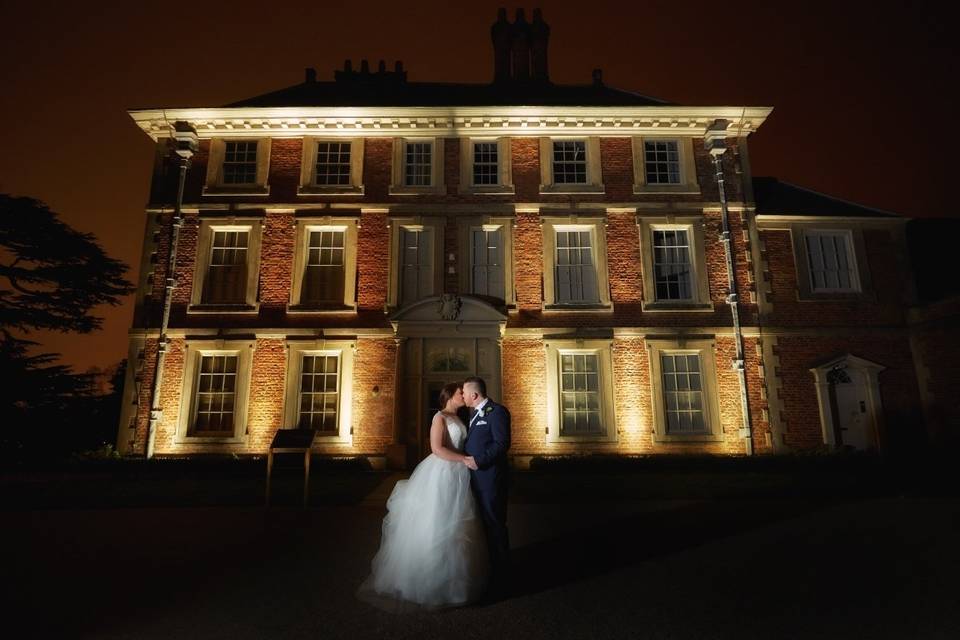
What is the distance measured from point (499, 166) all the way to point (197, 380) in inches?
431

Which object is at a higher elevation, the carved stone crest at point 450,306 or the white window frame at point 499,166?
the white window frame at point 499,166

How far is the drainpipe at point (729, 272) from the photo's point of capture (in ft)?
46.4

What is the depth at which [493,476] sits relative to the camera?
466 cm

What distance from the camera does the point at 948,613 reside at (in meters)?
4.11

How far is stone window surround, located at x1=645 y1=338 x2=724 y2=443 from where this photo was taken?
14102 millimetres

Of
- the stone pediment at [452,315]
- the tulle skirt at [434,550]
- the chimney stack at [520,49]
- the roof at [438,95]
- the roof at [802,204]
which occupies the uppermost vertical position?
the chimney stack at [520,49]

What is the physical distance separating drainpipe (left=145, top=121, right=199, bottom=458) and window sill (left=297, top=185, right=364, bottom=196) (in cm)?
353

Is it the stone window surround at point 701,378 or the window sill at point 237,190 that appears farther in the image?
the window sill at point 237,190

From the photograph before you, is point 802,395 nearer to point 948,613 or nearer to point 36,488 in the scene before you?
point 948,613

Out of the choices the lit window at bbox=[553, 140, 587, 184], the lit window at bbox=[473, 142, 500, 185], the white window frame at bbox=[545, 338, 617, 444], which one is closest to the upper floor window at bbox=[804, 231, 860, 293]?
the white window frame at bbox=[545, 338, 617, 444]

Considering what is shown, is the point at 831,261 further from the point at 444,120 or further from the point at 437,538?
the point at 437,538

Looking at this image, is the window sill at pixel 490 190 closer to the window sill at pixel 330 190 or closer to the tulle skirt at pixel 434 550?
the window sill at pixel 330 190

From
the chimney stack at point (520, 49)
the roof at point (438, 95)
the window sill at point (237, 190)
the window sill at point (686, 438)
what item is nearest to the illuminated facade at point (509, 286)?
the window sill at point (686, 438)

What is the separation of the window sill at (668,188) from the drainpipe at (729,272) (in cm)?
75
